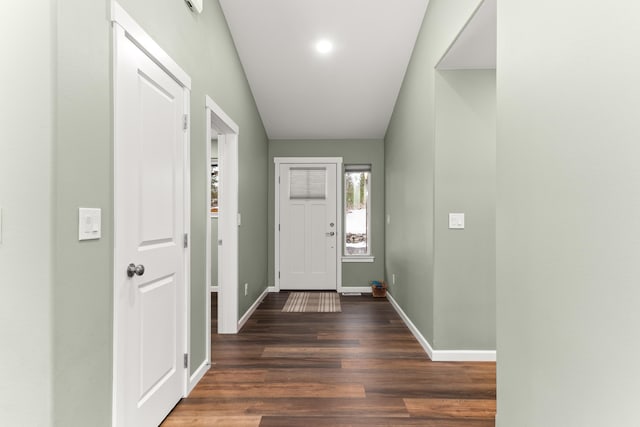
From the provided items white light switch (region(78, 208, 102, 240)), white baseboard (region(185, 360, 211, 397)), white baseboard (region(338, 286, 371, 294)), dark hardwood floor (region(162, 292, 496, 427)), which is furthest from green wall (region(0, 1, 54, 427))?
white baseboard (region(338, 286, 371, 294))

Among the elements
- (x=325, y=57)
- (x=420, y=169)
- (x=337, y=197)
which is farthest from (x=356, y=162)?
(x=420, y=169)

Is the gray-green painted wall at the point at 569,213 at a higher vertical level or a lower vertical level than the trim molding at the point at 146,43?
lower

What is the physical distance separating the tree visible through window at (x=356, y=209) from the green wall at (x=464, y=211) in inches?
114

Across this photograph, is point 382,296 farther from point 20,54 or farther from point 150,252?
point 20,54

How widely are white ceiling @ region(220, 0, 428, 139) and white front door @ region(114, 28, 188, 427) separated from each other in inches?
61.3

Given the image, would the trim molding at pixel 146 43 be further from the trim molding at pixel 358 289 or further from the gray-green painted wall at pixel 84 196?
the trim molding at pixel 358 289

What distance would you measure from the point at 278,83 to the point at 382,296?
10.3 ft

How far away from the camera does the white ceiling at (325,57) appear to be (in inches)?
130

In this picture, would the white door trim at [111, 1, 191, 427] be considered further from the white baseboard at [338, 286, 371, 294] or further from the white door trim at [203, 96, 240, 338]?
the white baseboard at [338, 286, 371, 294]

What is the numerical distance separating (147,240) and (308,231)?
12.9 ft

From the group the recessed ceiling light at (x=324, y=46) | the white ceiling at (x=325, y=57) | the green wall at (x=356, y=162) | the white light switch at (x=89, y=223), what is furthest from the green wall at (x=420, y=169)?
the white light switch at (x=89, y=223)

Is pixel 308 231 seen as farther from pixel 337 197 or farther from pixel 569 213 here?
pixel 569 213

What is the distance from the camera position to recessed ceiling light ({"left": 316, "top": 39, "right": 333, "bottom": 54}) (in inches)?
144

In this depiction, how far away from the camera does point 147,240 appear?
74.1 inches
